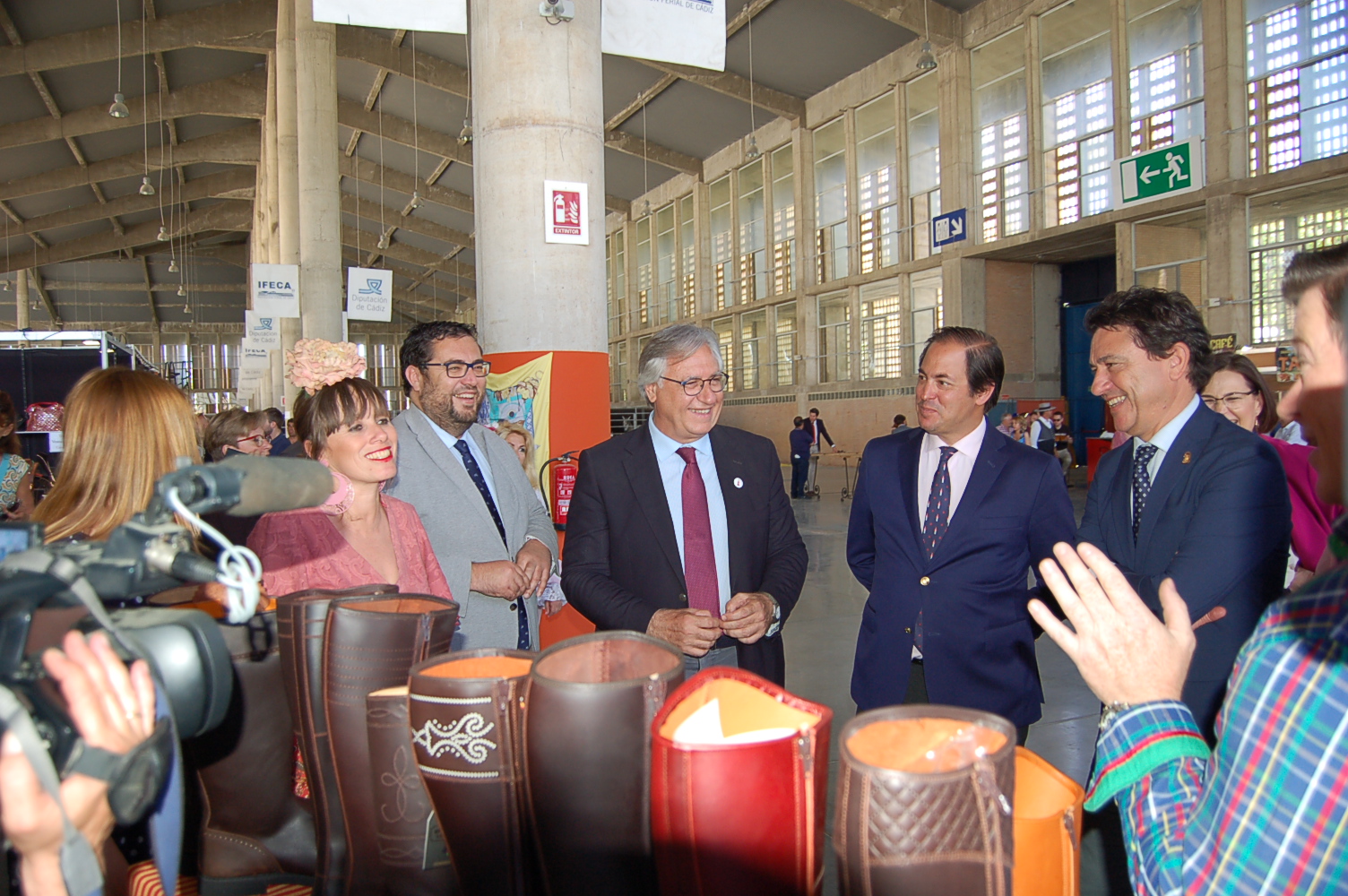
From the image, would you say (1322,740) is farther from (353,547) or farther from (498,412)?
(498,412)

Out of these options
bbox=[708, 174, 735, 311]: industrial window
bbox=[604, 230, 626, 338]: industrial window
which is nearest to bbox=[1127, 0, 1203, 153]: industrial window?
bbox=[708, 174, 735, 311]: industrial window

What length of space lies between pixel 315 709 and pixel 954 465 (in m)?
1.97

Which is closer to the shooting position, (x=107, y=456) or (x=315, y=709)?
(x=315, y=709)

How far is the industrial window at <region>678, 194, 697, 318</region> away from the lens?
25141 mm

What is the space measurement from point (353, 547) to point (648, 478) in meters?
0.80

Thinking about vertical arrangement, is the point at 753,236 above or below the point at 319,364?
above

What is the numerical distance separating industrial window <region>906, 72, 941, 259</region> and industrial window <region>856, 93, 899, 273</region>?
461 mm

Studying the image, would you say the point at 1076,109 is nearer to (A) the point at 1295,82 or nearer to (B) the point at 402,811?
(A) the point at 1295,82

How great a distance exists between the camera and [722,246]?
2417 cm

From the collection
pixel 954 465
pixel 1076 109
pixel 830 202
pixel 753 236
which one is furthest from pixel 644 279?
pixel 954 465

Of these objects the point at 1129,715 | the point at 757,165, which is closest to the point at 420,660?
the point at 1129,715

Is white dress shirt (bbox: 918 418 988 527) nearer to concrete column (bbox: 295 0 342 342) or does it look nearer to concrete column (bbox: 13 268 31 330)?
concrete column (bbox: 295 0 342 342)

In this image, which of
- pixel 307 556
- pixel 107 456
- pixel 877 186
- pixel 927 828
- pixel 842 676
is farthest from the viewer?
pixel 877 186

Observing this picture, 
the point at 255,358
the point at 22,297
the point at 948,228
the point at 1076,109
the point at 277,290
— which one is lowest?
the point at 255,358
